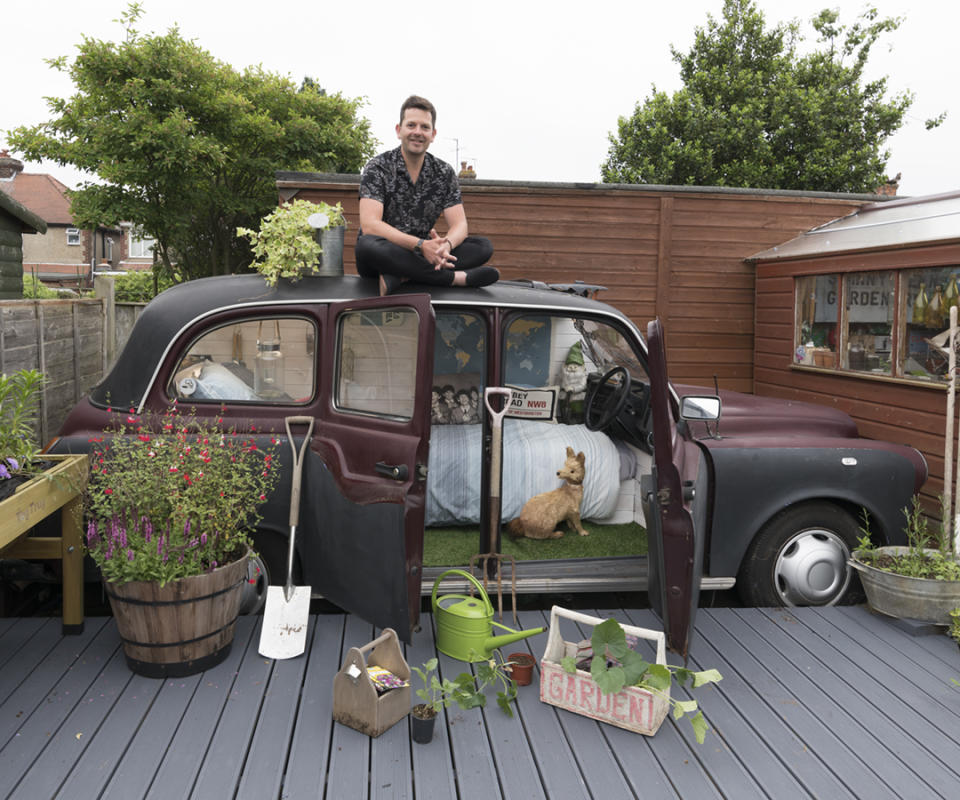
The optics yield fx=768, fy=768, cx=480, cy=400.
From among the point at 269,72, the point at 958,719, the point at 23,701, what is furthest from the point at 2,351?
the point at 269,72

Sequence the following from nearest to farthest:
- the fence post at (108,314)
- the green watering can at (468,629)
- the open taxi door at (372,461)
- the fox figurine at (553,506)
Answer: the open taxi door at (372,461), the green watering can at (468,629), the fox figurine at (553,506), the fence post at (108,314)

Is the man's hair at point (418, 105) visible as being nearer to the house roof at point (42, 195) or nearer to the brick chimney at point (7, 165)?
the brick chimney at point (7, 165)

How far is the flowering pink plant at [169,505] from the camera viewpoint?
10.6 ft

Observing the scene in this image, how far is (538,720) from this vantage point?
10.0 ft

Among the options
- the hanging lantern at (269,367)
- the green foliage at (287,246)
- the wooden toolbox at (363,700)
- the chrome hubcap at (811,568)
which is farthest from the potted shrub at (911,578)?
the green foliage at (287,246)

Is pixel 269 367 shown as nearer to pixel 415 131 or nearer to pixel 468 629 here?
pixel 415 131

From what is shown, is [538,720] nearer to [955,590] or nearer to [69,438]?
[955,590]

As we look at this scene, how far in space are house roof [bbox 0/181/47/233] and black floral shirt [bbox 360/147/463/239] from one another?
9.33 meters

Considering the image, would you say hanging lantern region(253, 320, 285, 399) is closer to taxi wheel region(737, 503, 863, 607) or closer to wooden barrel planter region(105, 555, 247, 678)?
wooden barrel planter region(105, 555, 247, 678)

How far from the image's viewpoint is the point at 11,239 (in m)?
11.9

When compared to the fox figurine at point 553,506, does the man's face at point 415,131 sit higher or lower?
higher

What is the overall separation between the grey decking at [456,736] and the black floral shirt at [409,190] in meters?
2.30

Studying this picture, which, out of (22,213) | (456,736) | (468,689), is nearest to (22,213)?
(22,213)

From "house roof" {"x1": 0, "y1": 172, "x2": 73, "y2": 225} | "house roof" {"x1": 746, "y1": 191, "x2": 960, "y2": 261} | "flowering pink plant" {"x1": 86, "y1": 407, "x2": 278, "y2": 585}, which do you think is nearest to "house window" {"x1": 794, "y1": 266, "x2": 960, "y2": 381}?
"house roof" {"x1": 746, "y1": 191, "x2": 960, "y2": 261}
